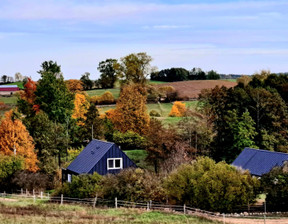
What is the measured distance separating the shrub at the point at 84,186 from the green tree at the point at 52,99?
97.6ft

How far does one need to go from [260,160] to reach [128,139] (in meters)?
27.5

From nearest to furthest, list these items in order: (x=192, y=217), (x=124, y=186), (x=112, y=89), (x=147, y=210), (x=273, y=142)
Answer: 1. (x=192, y=217)
2. (x=147, y=210)
3. (x=124, y=186)
4. (x=273, y=142)
5. (x=112, y=89)

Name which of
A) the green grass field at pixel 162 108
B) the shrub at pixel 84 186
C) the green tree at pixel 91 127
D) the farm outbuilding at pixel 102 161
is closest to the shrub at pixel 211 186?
the shrub at pixel 84 186

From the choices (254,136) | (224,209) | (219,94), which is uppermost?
(219,94)

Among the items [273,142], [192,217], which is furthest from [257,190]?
[273,142]

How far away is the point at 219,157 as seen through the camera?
2889 inches

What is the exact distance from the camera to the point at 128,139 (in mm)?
80500

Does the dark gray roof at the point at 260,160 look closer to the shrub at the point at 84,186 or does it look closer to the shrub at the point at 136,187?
the shrub at the point at 136,187

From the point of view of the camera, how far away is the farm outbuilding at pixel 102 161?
185 feet

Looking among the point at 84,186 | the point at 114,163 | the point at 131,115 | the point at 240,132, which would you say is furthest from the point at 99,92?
the point at 84,186

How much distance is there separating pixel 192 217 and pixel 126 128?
44.9 m

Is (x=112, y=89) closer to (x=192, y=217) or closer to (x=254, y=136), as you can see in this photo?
(x=254, y=136)

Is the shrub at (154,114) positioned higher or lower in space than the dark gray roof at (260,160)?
higher

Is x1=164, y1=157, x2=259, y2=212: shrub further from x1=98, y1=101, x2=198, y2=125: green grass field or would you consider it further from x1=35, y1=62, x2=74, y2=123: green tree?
x1=98, y1=101, x2=198, y2=125: green grass field
